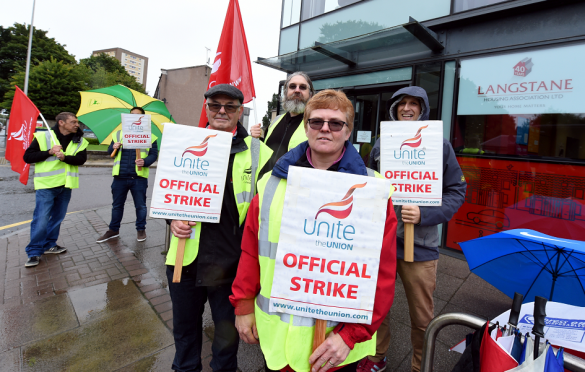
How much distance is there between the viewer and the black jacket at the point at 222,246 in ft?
6.57

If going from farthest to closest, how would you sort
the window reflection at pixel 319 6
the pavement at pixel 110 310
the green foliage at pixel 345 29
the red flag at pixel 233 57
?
the window reflection at pixel 319 6
the green foliage at pixel 345 29
the red flag at pixel 233 57
the pavement at pixel 110 310

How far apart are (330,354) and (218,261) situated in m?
0.99

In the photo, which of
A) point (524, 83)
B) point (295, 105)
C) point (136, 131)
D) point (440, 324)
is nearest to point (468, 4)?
point (524, 83)

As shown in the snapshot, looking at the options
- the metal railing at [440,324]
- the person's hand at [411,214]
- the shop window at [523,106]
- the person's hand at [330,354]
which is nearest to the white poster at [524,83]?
the shop window at [523,106]

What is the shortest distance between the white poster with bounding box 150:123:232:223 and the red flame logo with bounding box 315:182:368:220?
0.87m

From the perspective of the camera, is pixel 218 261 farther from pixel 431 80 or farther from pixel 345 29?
pixel 345 29

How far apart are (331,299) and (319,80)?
262 inches

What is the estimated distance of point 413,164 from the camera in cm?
216

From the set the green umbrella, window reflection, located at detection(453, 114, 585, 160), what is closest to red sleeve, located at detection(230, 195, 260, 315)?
the green umbrella

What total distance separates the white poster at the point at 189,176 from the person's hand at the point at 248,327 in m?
0.65

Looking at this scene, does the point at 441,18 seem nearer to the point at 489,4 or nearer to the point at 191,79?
the point at 489,4

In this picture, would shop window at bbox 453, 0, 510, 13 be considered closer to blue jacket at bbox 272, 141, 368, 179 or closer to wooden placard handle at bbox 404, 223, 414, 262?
wooden placard handle at bbox 404, 223, 414, 262

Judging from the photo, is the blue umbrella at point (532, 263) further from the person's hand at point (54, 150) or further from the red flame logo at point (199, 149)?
the person's hand at point (54, 150)

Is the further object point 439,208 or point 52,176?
point 52,176
